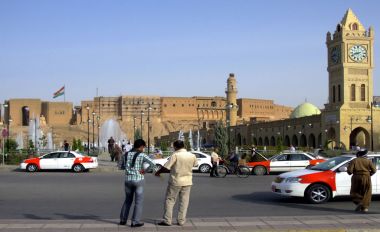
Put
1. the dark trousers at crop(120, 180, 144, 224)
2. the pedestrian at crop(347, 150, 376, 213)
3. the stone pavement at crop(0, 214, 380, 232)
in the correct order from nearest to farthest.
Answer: the stone pavement at crop(0, 214, 380, 232)
the dark trousers at crop(120, 180, 144, 224)
the pedestrian at crop(347, 150, 376, 213)

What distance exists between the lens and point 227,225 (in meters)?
8.78

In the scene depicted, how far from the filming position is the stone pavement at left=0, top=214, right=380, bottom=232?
843 cm

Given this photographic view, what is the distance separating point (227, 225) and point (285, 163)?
1504 cm

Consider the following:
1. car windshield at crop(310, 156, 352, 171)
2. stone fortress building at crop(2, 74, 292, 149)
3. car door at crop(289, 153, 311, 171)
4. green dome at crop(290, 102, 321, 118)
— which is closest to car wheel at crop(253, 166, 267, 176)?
car door at crop(289, 153, 311, 171)

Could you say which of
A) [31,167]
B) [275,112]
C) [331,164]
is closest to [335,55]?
[31,167]

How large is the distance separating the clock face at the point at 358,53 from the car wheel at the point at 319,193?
189 ft

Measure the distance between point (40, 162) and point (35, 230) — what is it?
17.0 metres

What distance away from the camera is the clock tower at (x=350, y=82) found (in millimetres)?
64562

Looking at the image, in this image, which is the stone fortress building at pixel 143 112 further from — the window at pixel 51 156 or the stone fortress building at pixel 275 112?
the window at pixel 51 156

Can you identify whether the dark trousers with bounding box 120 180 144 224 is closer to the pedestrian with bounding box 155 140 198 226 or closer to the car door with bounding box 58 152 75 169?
the pedestrian with bounding box 155 140 198 226

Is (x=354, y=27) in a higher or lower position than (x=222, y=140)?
higher

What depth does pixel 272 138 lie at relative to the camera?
281ft

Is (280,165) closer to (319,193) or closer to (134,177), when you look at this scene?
(319,193)

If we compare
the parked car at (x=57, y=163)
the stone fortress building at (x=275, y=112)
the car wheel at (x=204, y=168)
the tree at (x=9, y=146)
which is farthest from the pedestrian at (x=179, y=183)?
the stone fortress building at (x=275, y=112)
